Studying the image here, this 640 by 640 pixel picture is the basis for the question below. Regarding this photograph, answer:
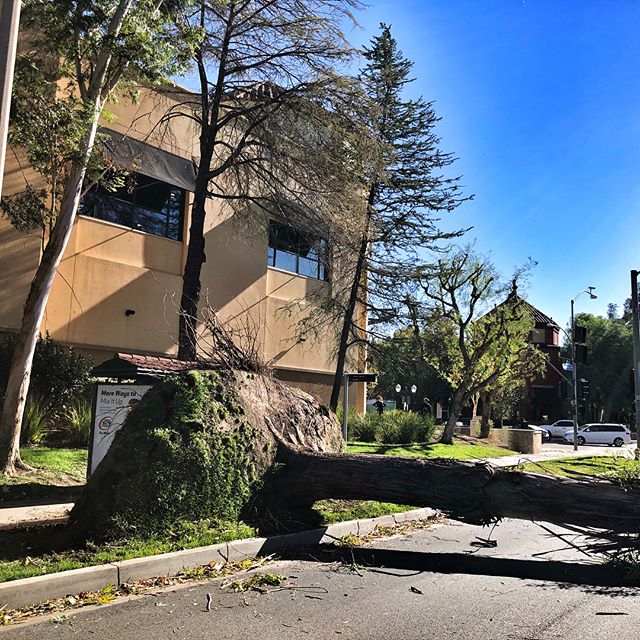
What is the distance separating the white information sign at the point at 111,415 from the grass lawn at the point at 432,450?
32.5ft

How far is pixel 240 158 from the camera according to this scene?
17.4 metres

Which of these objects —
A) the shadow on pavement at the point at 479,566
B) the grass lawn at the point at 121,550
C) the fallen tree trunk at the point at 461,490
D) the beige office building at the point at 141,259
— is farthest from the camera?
the beige office building at the point at 141,259

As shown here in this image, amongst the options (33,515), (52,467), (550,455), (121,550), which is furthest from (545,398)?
(121,550)

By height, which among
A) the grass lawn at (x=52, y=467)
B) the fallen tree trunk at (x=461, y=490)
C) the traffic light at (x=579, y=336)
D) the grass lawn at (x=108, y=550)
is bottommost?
the grass lawn at (x=108, y=550)

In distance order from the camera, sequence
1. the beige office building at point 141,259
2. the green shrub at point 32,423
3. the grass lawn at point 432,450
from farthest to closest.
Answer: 1. the grass lawn at point 432,450
2. the beige office building at point 141,259
3. the green shrub at point 32,423

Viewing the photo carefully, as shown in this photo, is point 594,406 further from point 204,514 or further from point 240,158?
point 204,514

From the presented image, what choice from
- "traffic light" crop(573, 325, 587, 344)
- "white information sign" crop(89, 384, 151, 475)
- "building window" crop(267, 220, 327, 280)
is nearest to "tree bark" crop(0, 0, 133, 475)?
"white information sign" crop(89, 384, 151, 475)

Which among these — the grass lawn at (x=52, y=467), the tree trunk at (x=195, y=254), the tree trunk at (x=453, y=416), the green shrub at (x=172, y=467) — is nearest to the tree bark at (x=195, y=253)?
the tree trunk at (x=195, y=254)

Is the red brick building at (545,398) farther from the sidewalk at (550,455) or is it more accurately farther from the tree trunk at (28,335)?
Answer: the tree trunk at (28,335)

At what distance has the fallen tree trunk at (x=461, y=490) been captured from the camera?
273 inches

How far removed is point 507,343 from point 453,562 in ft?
71.4

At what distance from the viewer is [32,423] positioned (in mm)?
13320

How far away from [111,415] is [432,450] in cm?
1393

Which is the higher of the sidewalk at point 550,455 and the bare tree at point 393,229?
the bare tree at point 393,229
